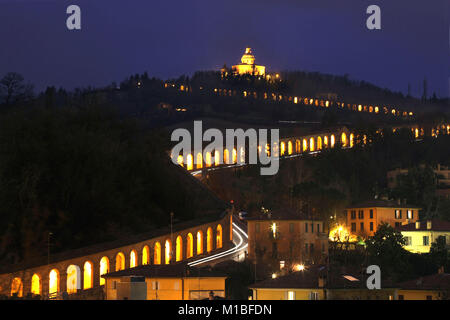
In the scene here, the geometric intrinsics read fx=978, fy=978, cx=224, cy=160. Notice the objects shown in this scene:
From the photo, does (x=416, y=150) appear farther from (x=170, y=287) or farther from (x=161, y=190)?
(x=170, y=287)

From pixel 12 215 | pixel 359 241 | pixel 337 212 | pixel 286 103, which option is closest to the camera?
pixel 12 215

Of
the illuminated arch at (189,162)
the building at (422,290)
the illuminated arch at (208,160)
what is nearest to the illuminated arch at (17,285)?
the building at (422,290)

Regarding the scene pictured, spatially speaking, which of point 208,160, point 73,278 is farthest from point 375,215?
point 73,278

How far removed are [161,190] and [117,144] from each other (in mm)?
3269

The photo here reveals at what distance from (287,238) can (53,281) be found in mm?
17776

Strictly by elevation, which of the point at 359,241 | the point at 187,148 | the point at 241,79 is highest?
the point at 241,79

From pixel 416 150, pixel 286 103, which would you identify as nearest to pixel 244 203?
pixel 416 150

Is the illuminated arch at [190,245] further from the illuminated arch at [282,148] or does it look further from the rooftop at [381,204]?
the illuminated arch at [282,148]

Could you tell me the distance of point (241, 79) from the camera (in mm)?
131625

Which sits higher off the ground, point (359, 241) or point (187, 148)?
point (187, 148)

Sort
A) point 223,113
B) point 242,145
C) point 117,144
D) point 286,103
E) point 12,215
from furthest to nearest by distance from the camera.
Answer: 1. point 286,103
2. point 223,113
3. point 242,145
4. point 117,144
5. point 12,215

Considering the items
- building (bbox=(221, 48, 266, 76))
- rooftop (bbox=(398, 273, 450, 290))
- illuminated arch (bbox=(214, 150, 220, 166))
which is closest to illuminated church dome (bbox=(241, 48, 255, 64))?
building (bbox=(221, 48, 266, 76))

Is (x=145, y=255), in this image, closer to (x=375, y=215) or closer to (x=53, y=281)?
(x=53, y=281)

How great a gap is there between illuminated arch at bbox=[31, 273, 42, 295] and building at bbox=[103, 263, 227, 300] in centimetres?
202
